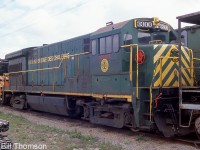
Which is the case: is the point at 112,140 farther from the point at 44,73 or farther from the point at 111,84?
the point at 44,73

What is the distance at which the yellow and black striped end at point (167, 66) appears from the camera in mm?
9094

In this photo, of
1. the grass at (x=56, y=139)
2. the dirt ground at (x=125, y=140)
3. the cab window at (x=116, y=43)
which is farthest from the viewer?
the cab window at (x=116, y=43)

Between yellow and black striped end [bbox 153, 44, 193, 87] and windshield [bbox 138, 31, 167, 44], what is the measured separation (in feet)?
2.93

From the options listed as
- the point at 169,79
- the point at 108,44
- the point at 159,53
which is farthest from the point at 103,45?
the point at 169,79

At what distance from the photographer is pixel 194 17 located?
7.90 meters

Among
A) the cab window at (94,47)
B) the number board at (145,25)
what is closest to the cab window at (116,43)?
the number board at (145,25)

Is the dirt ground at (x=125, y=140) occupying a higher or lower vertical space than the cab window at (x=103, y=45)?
lower

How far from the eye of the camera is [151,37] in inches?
400

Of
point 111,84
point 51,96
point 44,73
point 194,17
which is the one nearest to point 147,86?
point 111,84

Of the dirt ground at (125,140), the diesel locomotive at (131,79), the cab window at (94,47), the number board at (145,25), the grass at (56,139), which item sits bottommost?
the dirt ground at (125,140)

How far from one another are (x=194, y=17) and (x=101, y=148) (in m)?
4.09

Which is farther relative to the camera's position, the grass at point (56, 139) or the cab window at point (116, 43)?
the cab window at point (116, 43)

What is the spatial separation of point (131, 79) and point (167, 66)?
3.87 feet

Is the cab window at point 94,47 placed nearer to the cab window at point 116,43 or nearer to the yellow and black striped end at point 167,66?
the cab window at point 116,43
